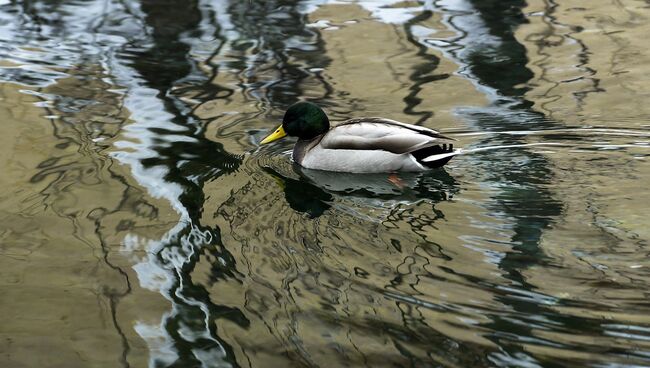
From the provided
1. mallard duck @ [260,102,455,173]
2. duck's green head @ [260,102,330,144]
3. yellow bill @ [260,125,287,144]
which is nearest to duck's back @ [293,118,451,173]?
mallard duck @ [260,102,455,173]

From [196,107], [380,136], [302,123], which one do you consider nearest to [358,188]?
[380,136]

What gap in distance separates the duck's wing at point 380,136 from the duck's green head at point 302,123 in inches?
11.6

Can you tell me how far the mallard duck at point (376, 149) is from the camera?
6.91m

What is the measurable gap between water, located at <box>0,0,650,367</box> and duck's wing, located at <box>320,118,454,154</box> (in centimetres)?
22

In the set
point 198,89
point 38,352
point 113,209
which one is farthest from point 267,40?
point 38,352

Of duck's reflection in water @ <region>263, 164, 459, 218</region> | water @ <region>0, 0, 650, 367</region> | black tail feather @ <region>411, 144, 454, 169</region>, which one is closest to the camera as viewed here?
water @ <region>0, 0, 650, 367</region>

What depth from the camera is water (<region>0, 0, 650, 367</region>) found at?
4574mm

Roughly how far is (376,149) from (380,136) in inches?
3.6

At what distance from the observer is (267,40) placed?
10492mm

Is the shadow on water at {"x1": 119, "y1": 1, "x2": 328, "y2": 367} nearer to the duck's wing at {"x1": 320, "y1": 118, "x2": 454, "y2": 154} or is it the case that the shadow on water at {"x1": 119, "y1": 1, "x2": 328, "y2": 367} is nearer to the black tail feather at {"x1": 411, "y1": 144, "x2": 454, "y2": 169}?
the duck's wing at {"x1": 320, "y1": 118, "x2": 454, "y2": 154}

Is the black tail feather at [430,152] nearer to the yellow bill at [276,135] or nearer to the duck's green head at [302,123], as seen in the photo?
the duck's green head at [302,123]

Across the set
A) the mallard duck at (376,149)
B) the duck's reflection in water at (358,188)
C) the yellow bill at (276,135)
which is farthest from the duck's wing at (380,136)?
the yellow bill at (276,135)

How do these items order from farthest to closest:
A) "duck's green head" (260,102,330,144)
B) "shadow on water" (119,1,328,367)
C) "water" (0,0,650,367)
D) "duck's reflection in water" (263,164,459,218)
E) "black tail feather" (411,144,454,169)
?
"duck's green head" (260,102,330,144) → "black tail feather" (411,144,454,169) → "duck's reflection in water" (263,164,459,218) → "shadow on water" (119,1,328,367) → "water" (0,0,650,367)

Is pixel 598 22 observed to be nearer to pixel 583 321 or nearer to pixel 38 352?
pixel 583 321
